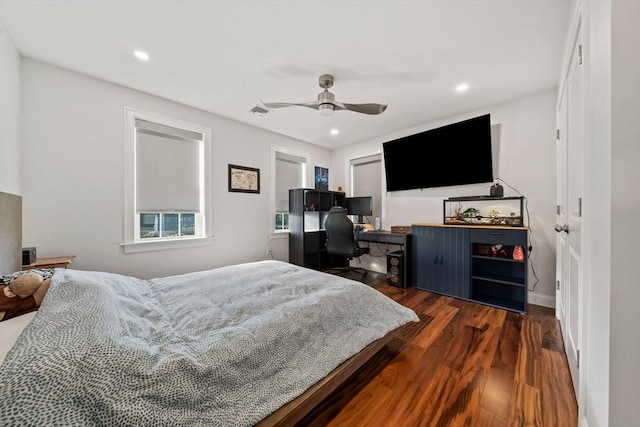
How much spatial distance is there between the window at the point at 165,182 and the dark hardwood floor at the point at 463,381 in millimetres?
2749

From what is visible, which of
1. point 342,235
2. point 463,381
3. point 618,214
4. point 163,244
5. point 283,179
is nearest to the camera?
point 618,214

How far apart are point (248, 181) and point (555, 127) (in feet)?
13.5

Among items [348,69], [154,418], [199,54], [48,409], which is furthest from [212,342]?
[348,69]

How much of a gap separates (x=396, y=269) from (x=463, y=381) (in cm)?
200

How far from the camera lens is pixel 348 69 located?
2.34 metres

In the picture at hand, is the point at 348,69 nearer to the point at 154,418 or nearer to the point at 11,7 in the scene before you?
the point at 11,7

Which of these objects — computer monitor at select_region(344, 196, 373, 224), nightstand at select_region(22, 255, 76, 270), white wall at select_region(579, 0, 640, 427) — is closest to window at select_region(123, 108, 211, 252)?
nightstand at select_region(22, 255, 76, 270)

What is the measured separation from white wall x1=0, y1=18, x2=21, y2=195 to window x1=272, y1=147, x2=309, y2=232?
2796 millimetres

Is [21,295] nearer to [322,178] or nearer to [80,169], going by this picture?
[80,169]

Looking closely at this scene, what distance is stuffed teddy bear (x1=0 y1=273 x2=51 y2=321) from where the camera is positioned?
1.16m

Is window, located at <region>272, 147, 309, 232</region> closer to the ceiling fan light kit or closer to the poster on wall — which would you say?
the poster on wall

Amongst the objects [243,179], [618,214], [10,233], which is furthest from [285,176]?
[618,214]

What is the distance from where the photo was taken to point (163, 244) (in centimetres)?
293

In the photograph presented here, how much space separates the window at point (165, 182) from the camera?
272 centimetres
